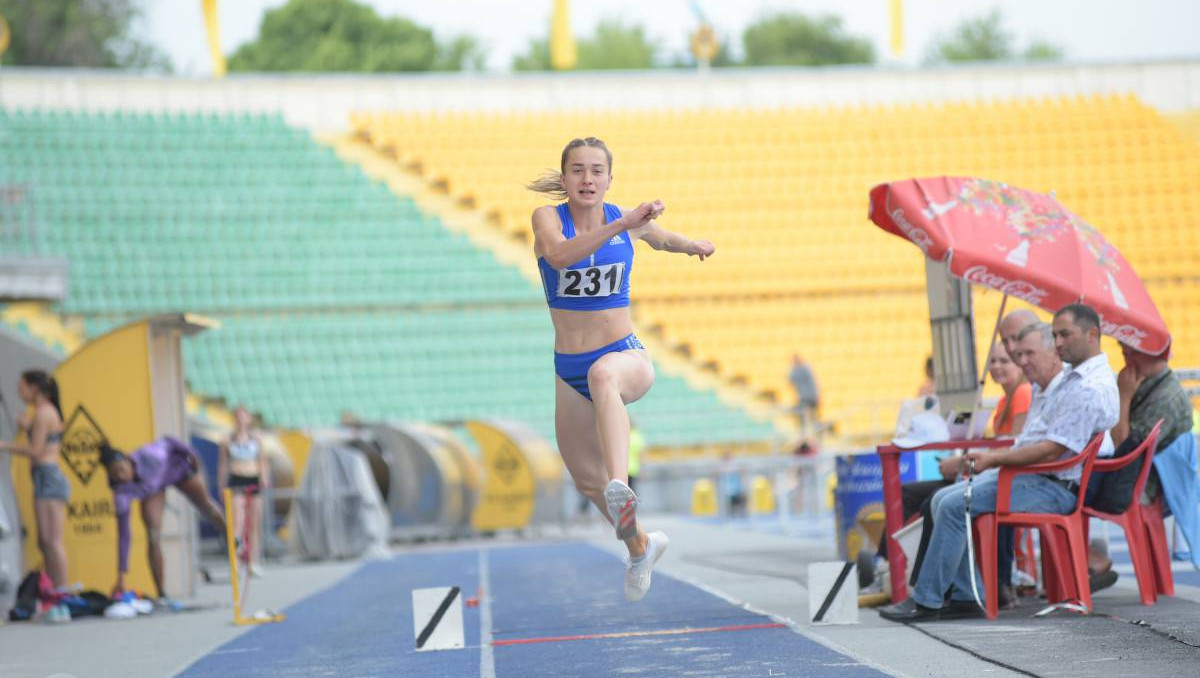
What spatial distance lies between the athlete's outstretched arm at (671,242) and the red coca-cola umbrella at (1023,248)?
220cm

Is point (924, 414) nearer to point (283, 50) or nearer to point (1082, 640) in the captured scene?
point (1082, 640)

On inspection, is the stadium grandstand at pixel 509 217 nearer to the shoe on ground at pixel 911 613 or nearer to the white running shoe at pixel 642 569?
the shoe on ground at pixel 911 613

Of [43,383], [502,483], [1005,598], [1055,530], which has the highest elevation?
[43,383]

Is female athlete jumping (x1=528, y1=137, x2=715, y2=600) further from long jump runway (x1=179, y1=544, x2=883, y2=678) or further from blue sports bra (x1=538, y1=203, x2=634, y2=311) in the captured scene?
long jump runway (x1=179, y1=544, x2=883, y2=678)

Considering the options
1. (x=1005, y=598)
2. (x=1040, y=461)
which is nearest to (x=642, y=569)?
(x=1040, y=461)

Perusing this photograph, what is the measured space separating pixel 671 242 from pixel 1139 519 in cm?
306

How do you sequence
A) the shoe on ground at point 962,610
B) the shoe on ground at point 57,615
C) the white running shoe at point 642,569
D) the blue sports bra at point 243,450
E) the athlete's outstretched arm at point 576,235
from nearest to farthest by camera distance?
the athlete's outstretched arm at point 576,235
the white running shoe at point 642,569
the shoe on ground at point 962,610
the shoe on ground at point 57,615
the blue sports bra at point 243,450

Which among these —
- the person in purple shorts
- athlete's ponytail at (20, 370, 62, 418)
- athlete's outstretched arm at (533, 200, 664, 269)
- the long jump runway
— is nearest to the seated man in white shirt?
the long jump runway

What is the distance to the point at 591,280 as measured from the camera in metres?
6.89

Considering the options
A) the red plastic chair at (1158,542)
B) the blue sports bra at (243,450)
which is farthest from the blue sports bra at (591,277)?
the blue sports bra at (243,450)

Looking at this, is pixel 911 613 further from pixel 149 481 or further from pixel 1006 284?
pixel 149 481

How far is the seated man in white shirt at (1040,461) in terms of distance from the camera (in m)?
8.01

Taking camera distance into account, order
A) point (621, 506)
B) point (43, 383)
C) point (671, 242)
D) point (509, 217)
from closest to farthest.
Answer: point (621, 506) → point (671, 242) → point (43, 383) → point (509, 217)

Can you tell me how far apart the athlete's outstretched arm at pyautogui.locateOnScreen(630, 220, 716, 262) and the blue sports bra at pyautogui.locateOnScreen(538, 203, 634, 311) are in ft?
0.57
